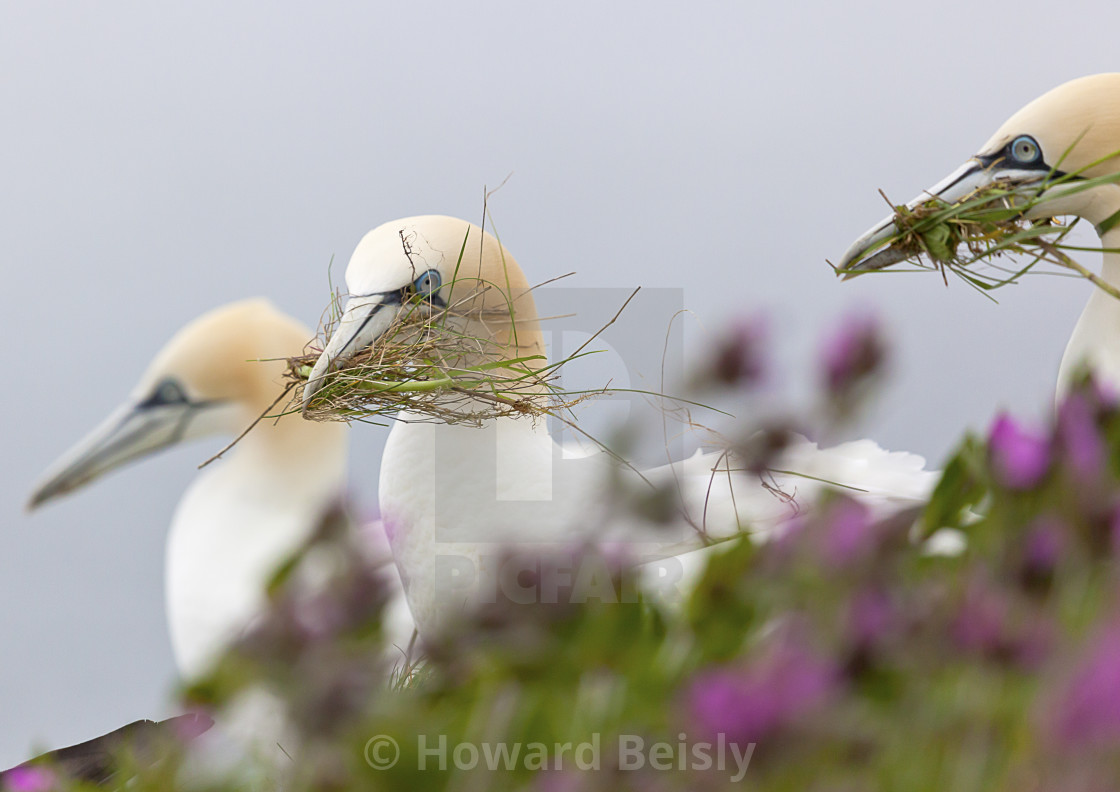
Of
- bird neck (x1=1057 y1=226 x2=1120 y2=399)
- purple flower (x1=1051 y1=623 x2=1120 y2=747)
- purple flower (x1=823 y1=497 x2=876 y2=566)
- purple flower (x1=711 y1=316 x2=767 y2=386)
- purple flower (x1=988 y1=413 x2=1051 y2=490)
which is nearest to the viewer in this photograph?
purple flower (x1=1051 y1=623 x2=1120 y2=747)

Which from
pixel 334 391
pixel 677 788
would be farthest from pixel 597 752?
pixel 334 391

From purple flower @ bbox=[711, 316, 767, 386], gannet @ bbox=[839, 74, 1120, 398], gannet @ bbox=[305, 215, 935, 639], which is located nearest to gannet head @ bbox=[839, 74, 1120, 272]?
gannet @ bbox=[839, 74, 1120, 398]

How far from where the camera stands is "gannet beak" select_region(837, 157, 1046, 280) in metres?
1.48

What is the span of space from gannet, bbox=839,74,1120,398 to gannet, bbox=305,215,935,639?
1.33 ft

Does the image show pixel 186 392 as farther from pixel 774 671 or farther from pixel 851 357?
pixel 774 671

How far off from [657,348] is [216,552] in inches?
54.5

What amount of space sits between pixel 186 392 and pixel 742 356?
2.17m

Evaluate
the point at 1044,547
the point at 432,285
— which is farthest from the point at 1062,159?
the point at 1044,547

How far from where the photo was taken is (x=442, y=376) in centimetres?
137

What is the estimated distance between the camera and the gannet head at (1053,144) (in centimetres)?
151

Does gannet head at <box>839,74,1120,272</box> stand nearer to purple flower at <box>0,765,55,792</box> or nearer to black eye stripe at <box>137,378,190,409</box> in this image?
purple flower at <box>0,765,55,792</box>

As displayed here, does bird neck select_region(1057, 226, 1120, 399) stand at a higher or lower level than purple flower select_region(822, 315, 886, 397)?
lower

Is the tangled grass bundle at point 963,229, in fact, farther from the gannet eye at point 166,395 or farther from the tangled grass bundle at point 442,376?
the gannet eye at point 166,395

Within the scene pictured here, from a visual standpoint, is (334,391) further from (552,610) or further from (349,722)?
(349,722)
